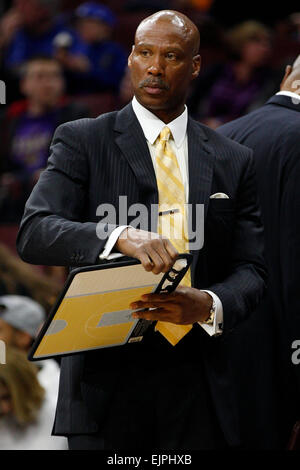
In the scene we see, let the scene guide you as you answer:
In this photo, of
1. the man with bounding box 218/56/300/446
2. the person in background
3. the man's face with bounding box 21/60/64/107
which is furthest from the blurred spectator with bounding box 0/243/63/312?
the man with bounding box 218/56/300/446

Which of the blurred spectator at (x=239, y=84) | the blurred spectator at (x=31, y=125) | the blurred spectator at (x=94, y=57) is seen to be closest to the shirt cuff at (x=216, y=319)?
the blurred spectator at (x=31, y=125)

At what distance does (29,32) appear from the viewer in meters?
6.21

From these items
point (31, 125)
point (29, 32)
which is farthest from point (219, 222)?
point (29, 32)

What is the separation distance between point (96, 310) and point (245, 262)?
40 cm

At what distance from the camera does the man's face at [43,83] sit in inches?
217

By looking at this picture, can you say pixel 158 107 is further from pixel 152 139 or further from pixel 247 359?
pixel 247 359

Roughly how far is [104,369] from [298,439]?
0.76 metres

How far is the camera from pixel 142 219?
1.79m

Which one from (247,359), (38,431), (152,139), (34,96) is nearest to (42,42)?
(34,96)

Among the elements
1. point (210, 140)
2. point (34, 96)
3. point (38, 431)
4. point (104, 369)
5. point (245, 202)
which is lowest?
point (38, 431)

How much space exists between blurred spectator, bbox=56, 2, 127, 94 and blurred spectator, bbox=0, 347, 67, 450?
9.87 feet

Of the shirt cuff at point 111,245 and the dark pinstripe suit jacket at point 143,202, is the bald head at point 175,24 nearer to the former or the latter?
the dark pinstripe suit jacket at point 143,202

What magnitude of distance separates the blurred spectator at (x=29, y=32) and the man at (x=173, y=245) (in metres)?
4.43

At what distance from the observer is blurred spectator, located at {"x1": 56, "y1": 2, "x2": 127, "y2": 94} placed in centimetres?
607
